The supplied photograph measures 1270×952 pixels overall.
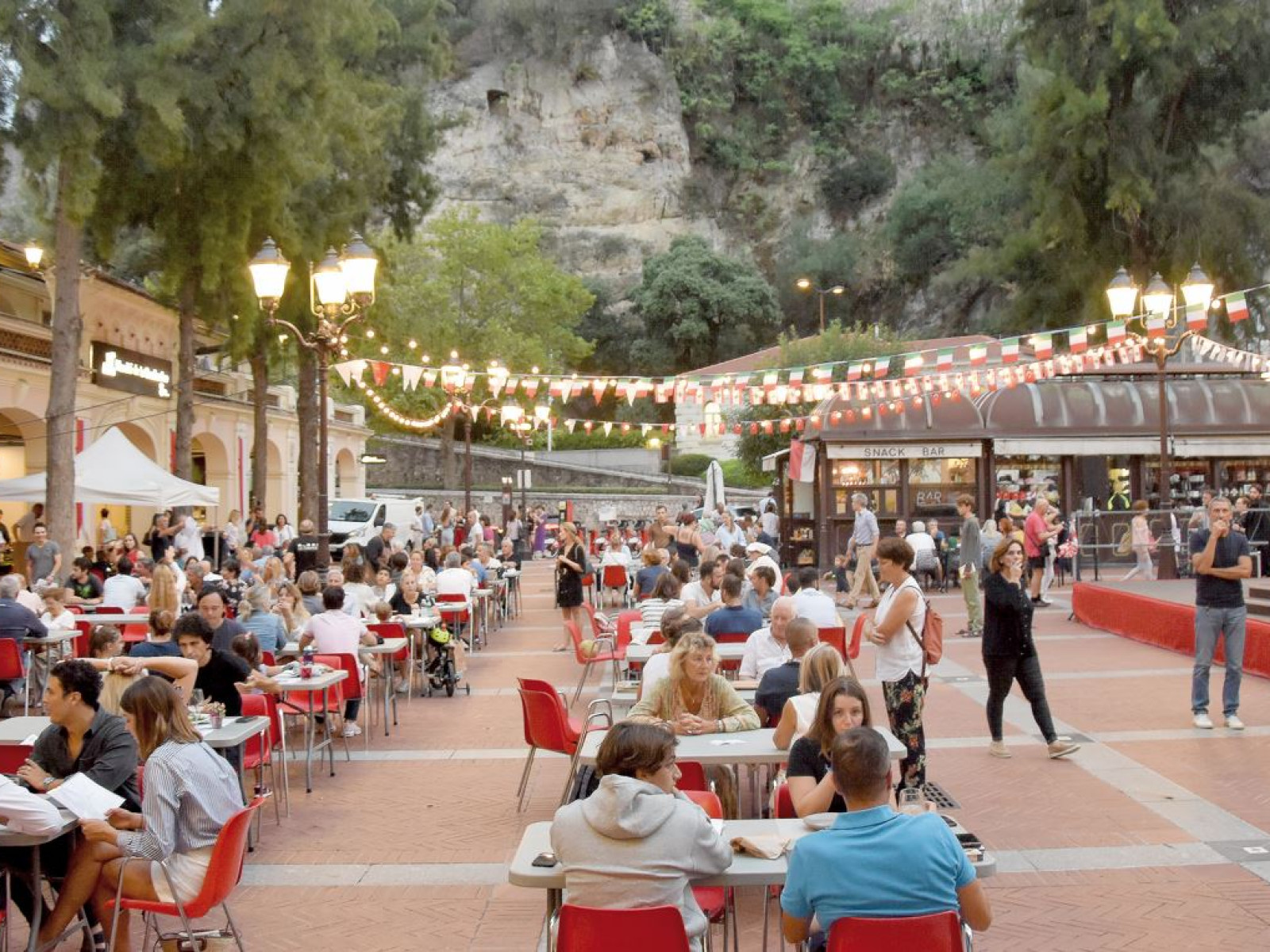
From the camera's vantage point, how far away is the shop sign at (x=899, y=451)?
87.5 feet

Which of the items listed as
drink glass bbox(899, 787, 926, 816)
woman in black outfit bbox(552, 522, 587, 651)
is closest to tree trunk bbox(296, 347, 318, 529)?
woman in black outfit bbox(552, 522, 587, 651)

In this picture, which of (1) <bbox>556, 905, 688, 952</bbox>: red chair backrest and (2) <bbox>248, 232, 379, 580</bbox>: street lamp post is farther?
(2) <bbox>248, 232, 379, 580</bbox>: street lamp post

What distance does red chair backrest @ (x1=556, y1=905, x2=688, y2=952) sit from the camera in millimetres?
3730

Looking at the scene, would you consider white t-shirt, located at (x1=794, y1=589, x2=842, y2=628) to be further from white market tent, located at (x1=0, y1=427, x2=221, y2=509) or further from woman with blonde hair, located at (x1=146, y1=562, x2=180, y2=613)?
white market tent, located at (x1=0, y1=427, x2=221, y2=509)

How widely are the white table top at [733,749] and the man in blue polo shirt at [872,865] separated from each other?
1.86m

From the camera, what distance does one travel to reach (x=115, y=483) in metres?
18.4

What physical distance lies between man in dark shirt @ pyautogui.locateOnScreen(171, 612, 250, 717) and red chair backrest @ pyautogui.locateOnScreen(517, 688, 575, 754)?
1.67m

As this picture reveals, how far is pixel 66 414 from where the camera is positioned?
1720 cm

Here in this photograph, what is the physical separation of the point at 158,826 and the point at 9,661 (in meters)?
6.34

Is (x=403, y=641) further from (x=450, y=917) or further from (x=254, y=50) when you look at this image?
(x=254, y=50)

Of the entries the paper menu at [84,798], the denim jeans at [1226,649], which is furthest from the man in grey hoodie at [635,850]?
the denim jeans at [1226,649]

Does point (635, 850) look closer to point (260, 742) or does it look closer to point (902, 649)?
point (902, 649)

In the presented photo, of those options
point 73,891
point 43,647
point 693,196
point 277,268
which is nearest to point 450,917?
point 73,891

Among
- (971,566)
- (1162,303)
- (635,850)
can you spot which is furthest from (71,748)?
(1162,303)
